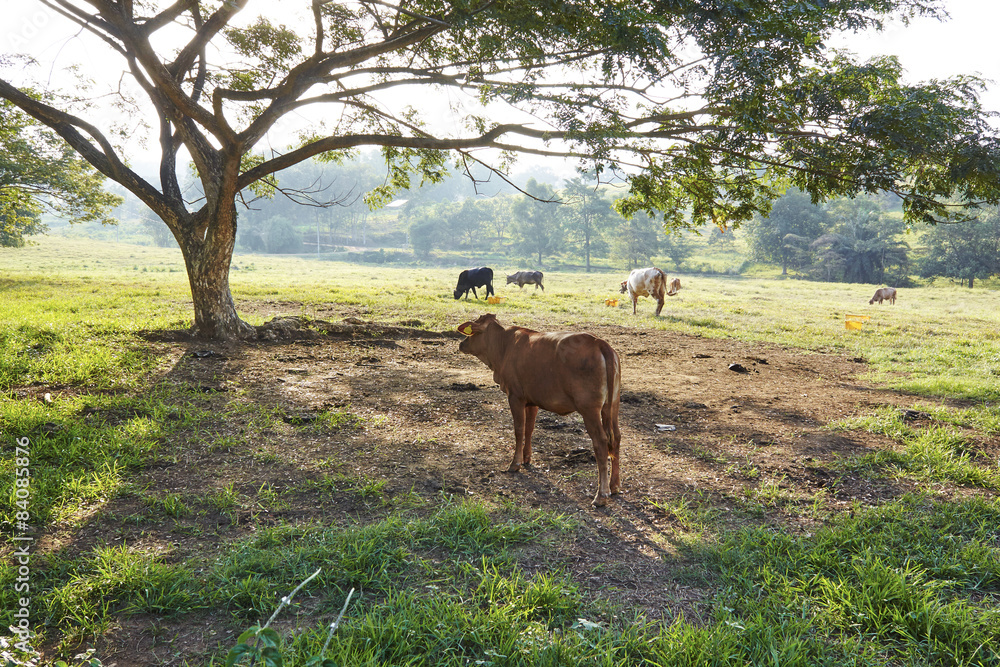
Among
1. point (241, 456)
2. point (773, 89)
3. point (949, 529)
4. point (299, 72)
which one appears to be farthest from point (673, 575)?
point (299, 72)

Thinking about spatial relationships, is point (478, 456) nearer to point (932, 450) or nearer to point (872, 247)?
point (932, 450)

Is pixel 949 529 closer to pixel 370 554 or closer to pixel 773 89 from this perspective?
pixel 370 554

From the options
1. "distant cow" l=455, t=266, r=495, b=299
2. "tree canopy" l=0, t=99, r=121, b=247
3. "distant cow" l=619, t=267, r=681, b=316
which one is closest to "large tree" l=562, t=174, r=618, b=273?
"distant cow" l=455, t=266, r=495, b=299

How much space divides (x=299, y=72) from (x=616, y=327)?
9227mm

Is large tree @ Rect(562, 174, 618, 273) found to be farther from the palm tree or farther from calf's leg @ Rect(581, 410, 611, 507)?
calf's leg @ Rect(581, 410, 611, 507)

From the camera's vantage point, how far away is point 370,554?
3.21m

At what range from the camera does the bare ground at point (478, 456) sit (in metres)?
3.32

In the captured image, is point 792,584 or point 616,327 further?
point 616,327

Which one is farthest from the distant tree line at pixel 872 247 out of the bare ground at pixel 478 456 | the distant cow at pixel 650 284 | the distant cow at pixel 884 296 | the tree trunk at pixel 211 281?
the tree trunk at pixel 211 281

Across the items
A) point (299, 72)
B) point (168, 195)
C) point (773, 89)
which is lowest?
point (168, 195)

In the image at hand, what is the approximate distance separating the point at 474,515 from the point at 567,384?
1.21m

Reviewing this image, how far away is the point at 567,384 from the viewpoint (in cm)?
411

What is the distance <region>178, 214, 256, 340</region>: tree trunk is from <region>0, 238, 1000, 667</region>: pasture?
0.77 metres

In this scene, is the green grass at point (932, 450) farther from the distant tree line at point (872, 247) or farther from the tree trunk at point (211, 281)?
the distant tree line at point (872, 247)
